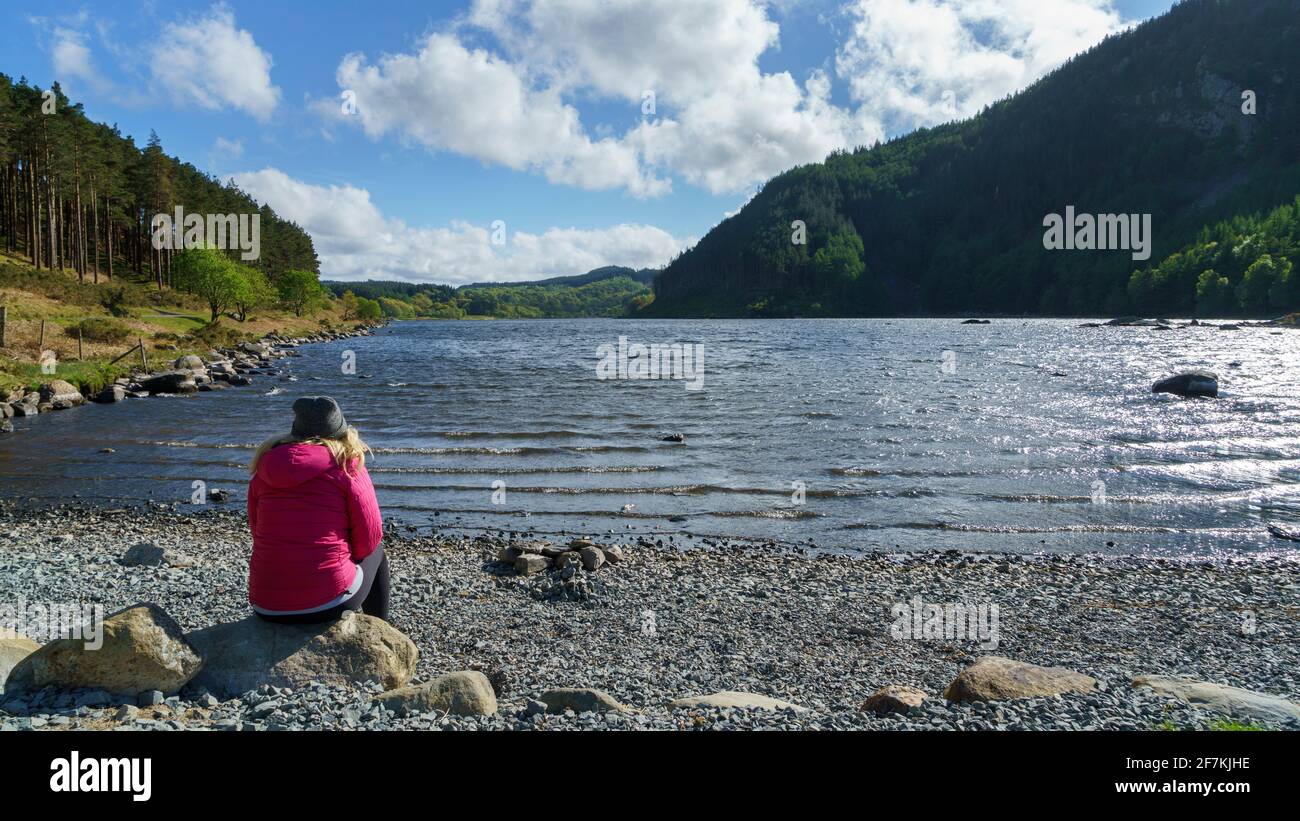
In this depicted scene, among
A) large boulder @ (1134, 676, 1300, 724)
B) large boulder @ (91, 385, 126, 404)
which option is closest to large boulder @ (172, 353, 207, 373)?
large boulder @ (91, 385, 126, 404)

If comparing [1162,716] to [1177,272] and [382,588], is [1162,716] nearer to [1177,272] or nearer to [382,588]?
[382,588]

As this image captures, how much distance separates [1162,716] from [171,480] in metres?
24.1

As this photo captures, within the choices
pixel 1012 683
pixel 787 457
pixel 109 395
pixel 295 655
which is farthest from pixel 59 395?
pixel 1012 683

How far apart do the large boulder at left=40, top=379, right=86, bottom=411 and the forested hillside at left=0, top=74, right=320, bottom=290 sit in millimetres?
47732

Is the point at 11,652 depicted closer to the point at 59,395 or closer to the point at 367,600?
the point at 367,600

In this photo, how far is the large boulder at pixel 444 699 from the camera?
20.7 feet

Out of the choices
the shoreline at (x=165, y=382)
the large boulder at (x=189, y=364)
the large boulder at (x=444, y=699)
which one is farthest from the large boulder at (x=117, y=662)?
the large boulder at (x=189, y=364)

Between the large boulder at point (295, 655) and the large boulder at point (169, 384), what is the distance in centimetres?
4134

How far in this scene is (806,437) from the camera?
2834cm

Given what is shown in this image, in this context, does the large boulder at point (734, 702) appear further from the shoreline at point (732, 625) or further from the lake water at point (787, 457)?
the lake water at point (787, 457)

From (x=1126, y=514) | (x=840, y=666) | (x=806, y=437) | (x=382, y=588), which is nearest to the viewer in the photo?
(x=382, y=588)

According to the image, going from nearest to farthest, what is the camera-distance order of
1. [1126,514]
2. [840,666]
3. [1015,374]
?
[840,666], [1126,514], [1015,374]

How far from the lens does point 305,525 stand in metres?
6.62
